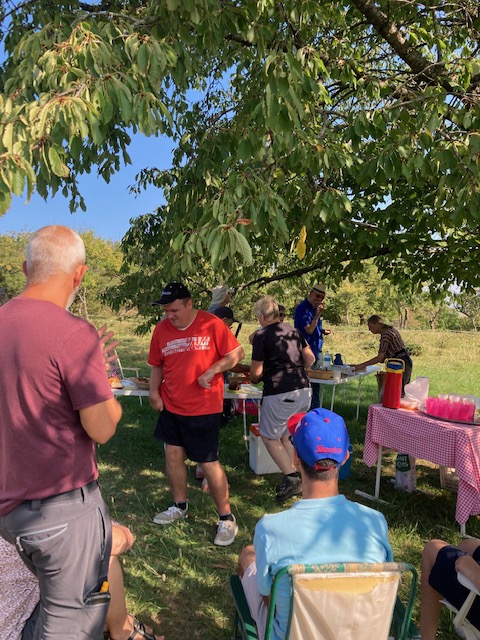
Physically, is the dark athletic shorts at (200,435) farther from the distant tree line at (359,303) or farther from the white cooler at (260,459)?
the distant tree line at (359,303)

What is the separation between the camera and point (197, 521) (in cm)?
377

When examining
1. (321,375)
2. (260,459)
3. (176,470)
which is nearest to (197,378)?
(176,470)

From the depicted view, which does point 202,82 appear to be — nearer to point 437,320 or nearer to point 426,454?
point 426,454

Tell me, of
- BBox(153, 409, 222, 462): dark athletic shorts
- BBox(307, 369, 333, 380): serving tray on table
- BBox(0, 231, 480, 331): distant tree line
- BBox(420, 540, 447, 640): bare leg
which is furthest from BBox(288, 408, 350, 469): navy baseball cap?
BBox(0, 231, 480, 331): distant tree line

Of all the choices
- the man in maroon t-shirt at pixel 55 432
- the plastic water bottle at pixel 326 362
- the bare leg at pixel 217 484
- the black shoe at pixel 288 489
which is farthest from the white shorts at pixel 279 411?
the man in maroon t-shirt at pixel 55 432

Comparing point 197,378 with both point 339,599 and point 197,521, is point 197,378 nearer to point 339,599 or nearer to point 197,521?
point 197,521

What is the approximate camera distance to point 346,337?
20172 mm

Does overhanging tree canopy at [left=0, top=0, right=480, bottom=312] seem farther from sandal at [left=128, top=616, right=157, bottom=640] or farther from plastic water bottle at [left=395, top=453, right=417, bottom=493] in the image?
plastic water bottle at [left=395, top=453, right=417, bottom=493]

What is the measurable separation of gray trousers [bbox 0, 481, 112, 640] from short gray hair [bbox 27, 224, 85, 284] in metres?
0.75

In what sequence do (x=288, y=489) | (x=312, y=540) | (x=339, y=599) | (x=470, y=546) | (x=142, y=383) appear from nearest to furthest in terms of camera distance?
A: (x=339, y=599)
(x=312, y=540)
(x=470, y=546)
(x=288, y=489)
(x=142, y=383)

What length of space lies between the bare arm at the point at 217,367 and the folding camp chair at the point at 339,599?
1.94 meters

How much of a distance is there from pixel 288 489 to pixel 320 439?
2.47m

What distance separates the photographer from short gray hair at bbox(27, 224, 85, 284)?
5.49 feet

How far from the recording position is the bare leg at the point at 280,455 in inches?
166
